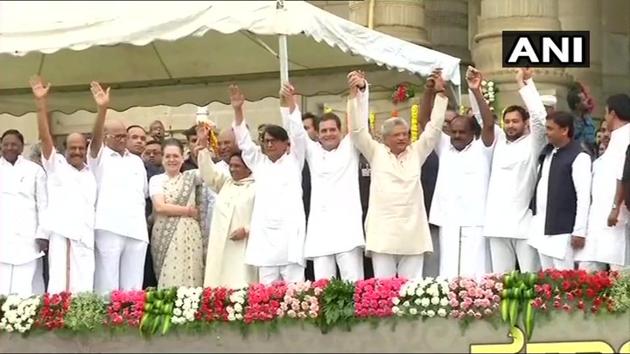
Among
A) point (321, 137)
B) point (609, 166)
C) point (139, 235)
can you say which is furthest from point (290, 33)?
point (609, 166)

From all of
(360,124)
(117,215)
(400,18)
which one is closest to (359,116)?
(360,124)

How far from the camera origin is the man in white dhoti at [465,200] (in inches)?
433

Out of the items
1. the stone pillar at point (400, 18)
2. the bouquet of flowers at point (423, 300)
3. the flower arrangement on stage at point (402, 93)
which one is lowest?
the bouquet of flowers at point (423, 300)

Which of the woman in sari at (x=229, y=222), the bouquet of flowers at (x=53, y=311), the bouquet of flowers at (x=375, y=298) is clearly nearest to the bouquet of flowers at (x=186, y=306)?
the bouquet of flowers at (x=53, y=311)

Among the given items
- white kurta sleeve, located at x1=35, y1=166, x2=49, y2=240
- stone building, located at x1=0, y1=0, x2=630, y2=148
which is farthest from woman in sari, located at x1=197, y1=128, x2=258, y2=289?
stone building, located at x1=0, y1=0, x2=630, y2=148

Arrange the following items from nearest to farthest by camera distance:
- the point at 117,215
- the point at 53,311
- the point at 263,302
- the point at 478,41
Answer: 1. the point at 263,302
2. the point at 53,311
3. the point at 117,215
4. the point at 478,41

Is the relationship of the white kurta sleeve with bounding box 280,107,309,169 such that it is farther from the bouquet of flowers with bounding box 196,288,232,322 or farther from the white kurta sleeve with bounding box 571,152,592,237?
the white kurta sleeve with bounding box 571,152,592,237

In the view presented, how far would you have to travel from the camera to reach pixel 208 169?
11.5 meters

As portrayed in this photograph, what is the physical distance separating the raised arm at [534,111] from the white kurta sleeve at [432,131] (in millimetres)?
658

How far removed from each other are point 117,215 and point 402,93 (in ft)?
15.4

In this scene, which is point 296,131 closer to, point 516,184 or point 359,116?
point 359,116

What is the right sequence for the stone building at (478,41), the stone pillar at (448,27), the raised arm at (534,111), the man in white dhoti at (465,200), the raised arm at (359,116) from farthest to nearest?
the stone pillar at (448,27), the stone building at (478,41), the man in white dhoti at (465,200), the raised arm at (359,116), the raised arm at (534,111)

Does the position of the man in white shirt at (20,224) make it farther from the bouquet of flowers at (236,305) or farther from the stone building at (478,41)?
the stone building at (478,41)

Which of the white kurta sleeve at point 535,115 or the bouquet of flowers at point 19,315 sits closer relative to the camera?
the bouquet of flowers at point 19,315
